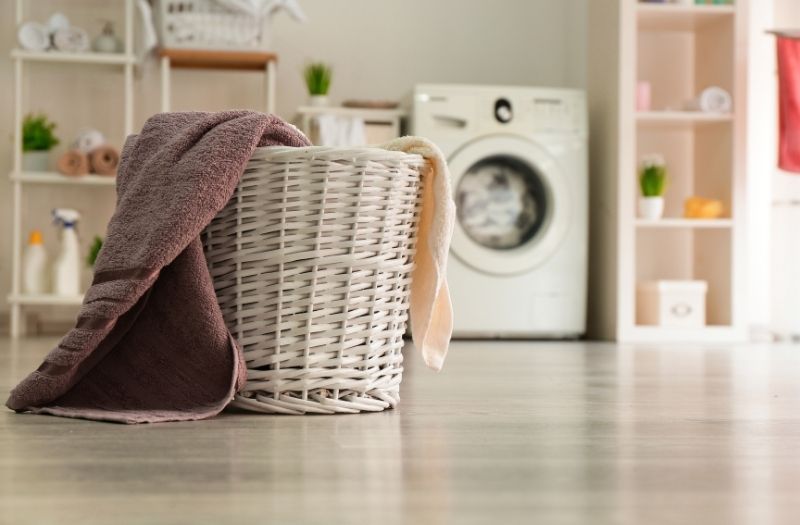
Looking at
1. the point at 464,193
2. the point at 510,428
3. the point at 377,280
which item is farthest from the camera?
the point at 464,193

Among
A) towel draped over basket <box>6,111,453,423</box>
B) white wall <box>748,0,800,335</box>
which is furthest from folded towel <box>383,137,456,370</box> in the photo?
white wall <box>748,0,800,335</box>

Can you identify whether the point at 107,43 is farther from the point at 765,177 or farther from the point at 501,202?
the point at 765,177

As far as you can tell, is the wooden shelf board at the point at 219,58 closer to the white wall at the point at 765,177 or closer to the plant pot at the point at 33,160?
the plant pot at the point at 33,160

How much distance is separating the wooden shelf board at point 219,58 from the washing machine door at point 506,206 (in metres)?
0.79

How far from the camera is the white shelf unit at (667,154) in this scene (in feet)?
13.5

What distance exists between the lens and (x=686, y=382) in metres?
2.35

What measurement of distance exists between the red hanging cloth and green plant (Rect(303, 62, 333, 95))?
166 centimetres

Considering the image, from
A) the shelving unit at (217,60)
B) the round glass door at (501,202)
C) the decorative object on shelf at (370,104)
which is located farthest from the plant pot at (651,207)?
the shelving unit at (217,60)

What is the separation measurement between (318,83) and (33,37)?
41.1 inches

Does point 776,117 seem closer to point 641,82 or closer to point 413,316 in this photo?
point 641,82

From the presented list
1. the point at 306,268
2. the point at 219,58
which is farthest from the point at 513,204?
the point at 306,268

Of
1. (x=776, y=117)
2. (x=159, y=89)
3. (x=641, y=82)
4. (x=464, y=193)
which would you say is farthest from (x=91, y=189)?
(x=776, y=117)

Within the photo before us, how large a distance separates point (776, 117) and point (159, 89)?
246 cm

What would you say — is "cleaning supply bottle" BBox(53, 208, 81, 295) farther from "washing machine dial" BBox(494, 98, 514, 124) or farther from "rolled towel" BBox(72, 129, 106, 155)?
"washing machine dial" BBox(494, 98, 514, 124)
